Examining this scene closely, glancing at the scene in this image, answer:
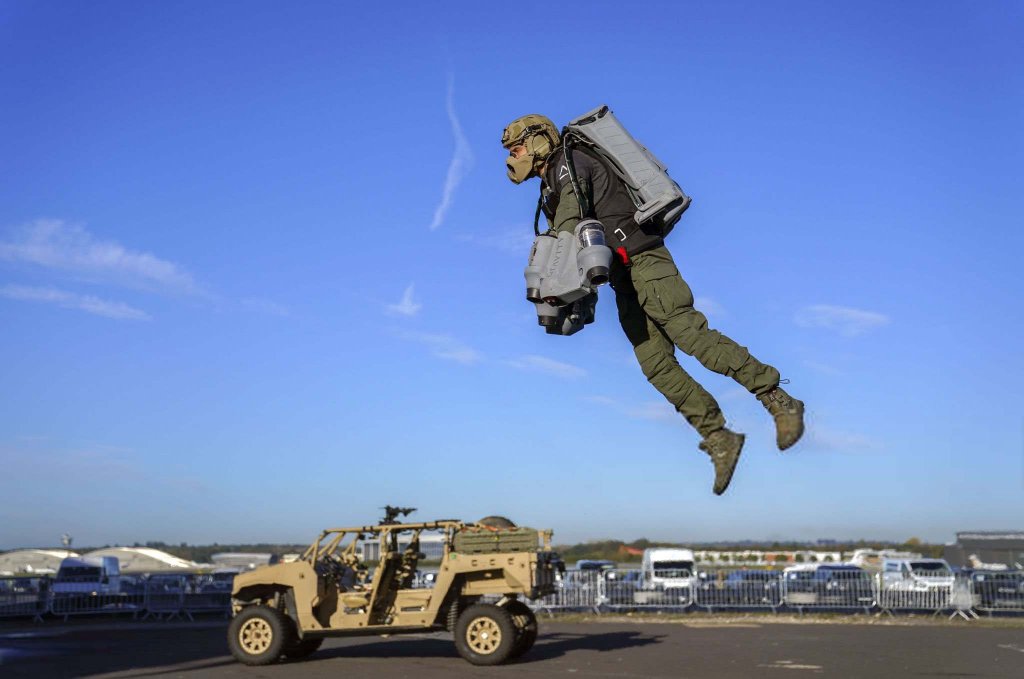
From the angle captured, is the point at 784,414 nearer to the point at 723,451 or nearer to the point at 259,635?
the point at 723,451

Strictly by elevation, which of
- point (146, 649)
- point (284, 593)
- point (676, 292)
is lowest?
point (146, 649)

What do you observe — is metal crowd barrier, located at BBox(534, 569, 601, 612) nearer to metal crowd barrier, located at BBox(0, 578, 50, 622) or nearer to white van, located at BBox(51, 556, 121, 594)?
white van, located at BBox(51, 556, 121, 594)

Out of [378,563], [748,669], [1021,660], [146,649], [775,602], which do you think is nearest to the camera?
[748,669]

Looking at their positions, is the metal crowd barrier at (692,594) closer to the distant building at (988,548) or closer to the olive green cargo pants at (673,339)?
the olive green cargo pants at (673,339)

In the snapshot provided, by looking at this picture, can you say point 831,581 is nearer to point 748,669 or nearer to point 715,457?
point 748,669

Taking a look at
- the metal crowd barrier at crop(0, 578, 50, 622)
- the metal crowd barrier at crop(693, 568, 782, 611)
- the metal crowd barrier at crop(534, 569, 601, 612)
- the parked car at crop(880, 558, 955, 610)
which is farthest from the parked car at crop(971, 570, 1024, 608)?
the metal crowd barrier at crop(0, 578, 50, 622)

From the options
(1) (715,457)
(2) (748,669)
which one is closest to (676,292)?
(1) (715,457)

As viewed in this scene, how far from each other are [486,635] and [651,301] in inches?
540

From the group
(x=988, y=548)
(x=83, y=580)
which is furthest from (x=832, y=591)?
(x=988, y=548)

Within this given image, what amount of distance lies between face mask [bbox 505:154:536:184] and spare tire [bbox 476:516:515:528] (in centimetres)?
1418

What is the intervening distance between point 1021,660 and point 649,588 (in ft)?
45.9

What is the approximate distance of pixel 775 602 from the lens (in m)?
28.6

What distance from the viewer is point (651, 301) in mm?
4129

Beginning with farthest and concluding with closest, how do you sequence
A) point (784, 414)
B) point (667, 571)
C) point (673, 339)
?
point (667, 571) < point (673, 339) < point (784, 414)
